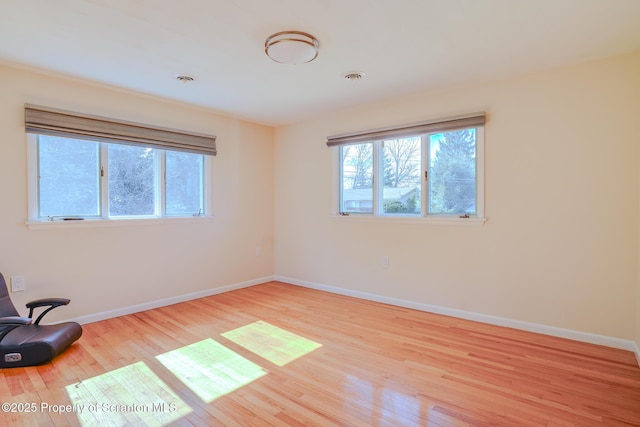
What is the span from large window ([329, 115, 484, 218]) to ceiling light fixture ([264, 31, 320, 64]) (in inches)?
63.8

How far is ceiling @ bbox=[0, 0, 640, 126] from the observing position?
2004 millimetres

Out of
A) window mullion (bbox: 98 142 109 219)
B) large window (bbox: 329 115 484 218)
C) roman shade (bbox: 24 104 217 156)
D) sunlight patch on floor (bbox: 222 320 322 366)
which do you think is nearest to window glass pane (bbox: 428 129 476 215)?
large window (bbox: 329 115 484 218)

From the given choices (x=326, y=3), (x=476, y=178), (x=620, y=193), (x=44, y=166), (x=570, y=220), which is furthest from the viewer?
(x=476, y=178)

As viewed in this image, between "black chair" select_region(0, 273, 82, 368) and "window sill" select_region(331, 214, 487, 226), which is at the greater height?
"window sill" select_region(331, 214, 487, 226)

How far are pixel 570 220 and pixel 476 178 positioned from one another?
2.80 feet

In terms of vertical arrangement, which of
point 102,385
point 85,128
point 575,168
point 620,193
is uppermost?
point 85,128

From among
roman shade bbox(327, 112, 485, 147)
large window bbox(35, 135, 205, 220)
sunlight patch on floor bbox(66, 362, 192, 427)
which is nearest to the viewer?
sunlight patch on floor bbox(66, 362, 192, 427)

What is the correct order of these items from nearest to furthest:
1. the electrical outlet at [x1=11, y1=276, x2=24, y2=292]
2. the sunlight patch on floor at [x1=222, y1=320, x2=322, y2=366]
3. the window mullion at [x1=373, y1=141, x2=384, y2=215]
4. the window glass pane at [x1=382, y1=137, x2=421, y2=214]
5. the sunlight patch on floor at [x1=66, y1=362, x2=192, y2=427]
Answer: the sunlight patch on floor at [x1=66, y1=362, x2=192, y2=427]
the sunlight patch on floor at [x1=222, y1=320, x2=322, y2=366]
the electrical outlet at [x1=11, y1=276, x2=24, y2=292]
the window glass pane at [x1=382, y1=137, x2=421, y2=214]
the window mullion at [x1=373, y1=141, x2=384, y2=215]

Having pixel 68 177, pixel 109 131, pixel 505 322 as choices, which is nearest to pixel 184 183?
pixel 109 131

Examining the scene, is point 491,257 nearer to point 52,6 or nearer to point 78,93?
point 52,6

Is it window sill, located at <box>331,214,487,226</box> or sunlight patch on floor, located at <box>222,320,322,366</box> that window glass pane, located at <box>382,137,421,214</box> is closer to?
window sill, located at <box>331,214,487,226</box>

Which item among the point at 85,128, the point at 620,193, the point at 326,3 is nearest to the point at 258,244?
the point at 85,128

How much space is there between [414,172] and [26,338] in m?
3.73

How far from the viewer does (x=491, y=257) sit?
321 centimetres
